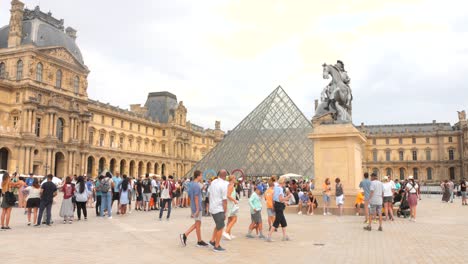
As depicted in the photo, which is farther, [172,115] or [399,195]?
[172,115]

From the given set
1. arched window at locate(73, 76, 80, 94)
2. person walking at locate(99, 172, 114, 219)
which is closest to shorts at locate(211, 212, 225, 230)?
person walking at locate(99, 172, 114, 219)

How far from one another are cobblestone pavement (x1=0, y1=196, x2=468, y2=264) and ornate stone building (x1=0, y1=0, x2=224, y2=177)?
102 feet

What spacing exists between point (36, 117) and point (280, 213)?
121 feet

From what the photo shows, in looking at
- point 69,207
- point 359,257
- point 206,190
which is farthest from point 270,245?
point 206,190

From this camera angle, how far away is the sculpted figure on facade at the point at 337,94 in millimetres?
13563

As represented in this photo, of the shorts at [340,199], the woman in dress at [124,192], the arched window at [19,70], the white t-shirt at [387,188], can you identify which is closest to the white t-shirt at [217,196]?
the white t-shirt at [387,188]

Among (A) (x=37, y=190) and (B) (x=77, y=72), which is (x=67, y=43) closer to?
(B) (x=77, y=72)

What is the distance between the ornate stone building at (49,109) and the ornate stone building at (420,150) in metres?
47.2

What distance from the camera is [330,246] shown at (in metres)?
7.04

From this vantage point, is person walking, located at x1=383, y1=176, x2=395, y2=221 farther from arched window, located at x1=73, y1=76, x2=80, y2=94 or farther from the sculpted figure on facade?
arched window, located at x1=73, y1=76, x2=80, y2=94

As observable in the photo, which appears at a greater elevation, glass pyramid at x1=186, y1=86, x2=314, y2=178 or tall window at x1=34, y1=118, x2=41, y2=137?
tall window at x1=34, y1=118, x2=41, y2=137

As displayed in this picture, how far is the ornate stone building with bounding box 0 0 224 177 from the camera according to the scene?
37.6 metres

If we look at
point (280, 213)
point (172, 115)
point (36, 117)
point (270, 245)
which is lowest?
point (270, 245)

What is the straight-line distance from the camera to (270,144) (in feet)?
100
